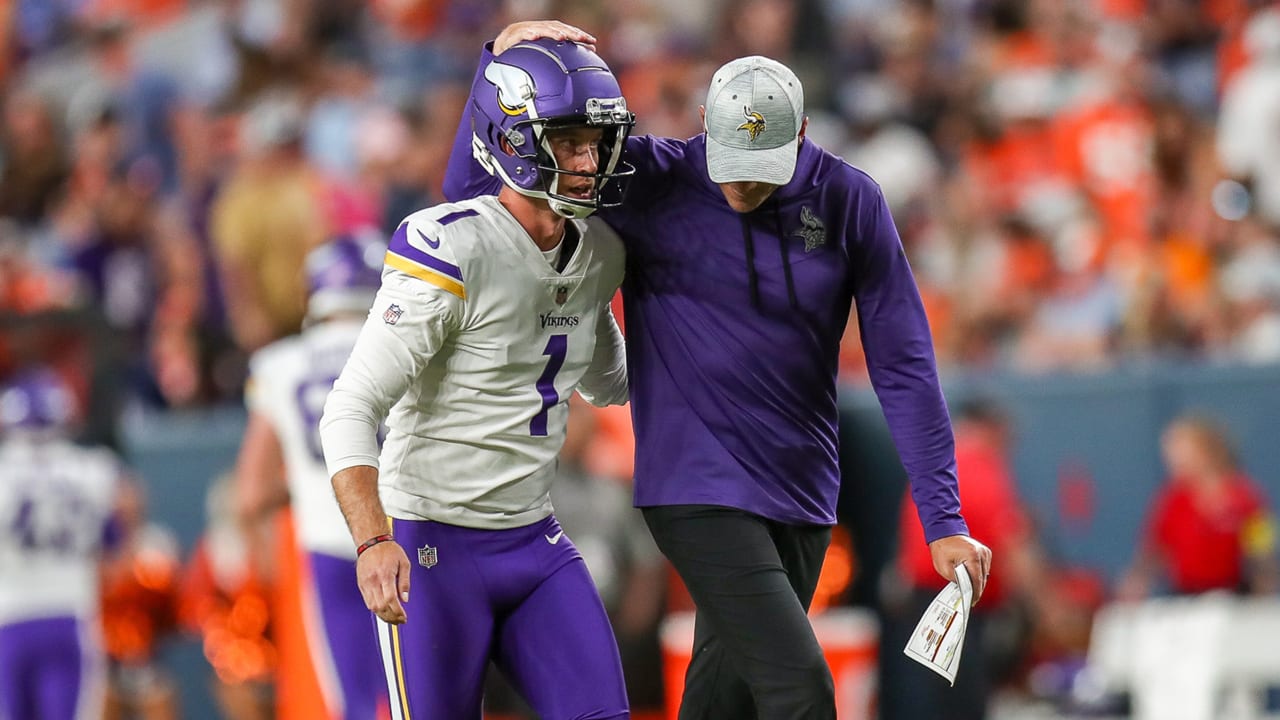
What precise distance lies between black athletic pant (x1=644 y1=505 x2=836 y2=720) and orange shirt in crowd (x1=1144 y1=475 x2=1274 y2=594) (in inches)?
183

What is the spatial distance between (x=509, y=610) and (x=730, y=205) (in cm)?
108

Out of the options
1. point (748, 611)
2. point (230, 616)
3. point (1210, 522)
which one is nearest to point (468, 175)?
point (748, 611)

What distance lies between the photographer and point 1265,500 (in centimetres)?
913

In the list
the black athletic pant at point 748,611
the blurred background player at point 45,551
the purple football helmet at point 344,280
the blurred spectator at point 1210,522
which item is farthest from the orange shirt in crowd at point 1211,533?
the blurred background player at point 45,551

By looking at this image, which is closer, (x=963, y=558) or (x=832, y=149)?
(x=963, y=558)

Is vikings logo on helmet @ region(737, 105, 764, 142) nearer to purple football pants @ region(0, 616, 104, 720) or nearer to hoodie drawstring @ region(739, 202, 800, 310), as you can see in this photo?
hoodie drawstring @ region(739, 202, 800, 310)

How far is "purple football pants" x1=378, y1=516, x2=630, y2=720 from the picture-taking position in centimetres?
431

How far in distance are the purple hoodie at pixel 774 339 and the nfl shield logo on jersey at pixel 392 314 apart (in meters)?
0.70

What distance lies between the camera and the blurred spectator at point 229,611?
31.1 feet

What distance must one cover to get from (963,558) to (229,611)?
6060 mm

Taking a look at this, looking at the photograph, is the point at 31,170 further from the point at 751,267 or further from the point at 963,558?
the point at 963,558

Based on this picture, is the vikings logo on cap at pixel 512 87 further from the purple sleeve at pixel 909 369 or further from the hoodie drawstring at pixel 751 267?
the purple sleeve at pixel 909 369

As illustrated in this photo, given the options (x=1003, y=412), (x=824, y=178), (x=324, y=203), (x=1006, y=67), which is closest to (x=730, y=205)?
(x=824, y=178)

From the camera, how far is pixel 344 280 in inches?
262
